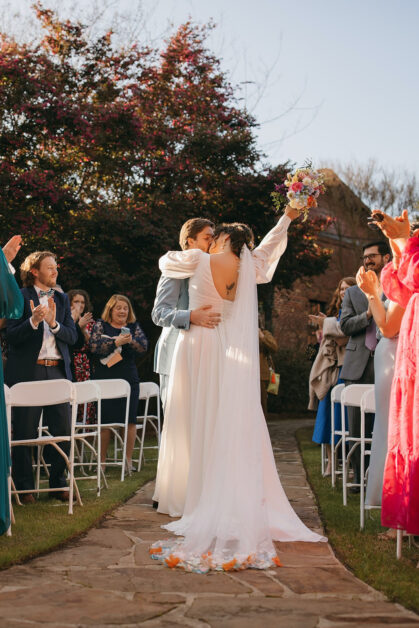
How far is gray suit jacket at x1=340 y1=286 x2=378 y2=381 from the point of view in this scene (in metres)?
7.08

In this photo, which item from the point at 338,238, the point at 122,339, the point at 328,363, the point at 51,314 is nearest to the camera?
the point at 51,314

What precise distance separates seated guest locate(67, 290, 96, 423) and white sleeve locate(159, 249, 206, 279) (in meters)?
2.71

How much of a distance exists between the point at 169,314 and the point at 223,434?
144 centimetres

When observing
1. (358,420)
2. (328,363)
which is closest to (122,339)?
(328,363)

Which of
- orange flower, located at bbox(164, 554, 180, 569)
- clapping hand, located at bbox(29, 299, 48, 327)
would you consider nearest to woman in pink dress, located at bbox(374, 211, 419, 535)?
orange flower, located at bbox(164, 554, 180, 569)

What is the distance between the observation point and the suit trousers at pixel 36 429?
6375 mm

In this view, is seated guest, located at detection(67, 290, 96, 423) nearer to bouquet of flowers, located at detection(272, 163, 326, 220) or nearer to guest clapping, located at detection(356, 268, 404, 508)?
bouquet of flowers, located at detection(272, 163, 326, 220)

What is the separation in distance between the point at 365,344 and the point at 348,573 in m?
3.27

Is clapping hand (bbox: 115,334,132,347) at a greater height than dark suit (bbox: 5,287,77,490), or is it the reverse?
clapping hand (bbox: 115,334,132,347)

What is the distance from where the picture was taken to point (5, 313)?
4.98m

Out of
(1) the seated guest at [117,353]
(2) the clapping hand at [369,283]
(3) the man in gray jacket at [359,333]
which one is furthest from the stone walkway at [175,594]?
(1) the seated guest at [117,353]

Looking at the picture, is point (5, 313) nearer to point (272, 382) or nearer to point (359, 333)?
point (359, 333)

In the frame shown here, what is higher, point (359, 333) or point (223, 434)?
point (359, 333)

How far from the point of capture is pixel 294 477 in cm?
805
